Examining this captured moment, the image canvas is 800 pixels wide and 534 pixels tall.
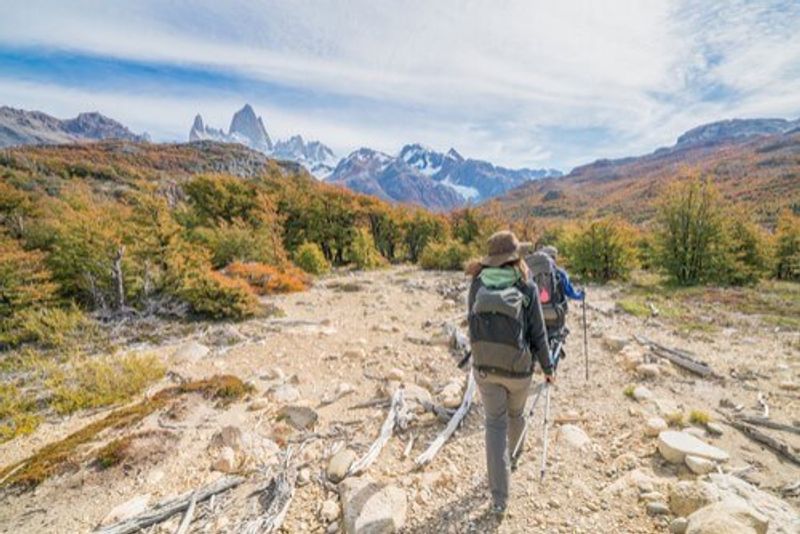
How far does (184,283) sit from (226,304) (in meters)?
1.91

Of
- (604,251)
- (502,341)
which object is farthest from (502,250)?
(604,251)

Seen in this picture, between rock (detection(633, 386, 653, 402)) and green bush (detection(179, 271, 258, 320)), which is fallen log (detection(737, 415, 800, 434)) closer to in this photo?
rock (detection(633, 386, 653, 402))

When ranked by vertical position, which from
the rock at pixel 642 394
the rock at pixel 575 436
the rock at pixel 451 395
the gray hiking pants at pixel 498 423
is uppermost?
the gray hiking pants at pixel 498 423

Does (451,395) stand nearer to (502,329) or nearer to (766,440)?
(502,329)

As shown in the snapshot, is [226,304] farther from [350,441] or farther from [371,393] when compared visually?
A: [350,441]

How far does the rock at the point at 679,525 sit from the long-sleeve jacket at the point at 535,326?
1.50 meters

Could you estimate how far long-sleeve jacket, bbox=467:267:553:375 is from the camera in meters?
3.03

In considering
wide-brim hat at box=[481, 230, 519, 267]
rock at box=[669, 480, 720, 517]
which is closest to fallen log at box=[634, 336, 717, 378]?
rock at box=[669, 480, 720, 517]

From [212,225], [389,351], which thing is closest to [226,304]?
[389,351]

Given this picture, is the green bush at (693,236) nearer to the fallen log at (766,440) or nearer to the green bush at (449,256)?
the green bush at (449,256)

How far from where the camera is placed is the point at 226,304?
11688 millimetres

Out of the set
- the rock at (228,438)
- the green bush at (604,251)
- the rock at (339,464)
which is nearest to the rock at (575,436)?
the rock at (339,464)

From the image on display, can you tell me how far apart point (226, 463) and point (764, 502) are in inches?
209

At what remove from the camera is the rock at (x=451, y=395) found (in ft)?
16.9
